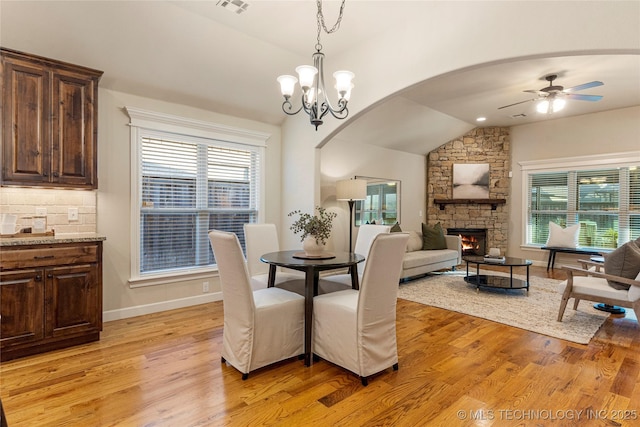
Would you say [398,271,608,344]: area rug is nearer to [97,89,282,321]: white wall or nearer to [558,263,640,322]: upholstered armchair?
[558,263,640,322]: upholstered armchair

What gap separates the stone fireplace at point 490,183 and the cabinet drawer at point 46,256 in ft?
22.7

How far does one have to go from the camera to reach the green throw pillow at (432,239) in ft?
20.8

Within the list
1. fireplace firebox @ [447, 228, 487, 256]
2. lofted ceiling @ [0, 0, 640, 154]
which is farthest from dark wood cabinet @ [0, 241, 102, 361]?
fireplace firebox @ [447, 228, 487, 256]

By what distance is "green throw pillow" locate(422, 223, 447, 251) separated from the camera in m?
6.35

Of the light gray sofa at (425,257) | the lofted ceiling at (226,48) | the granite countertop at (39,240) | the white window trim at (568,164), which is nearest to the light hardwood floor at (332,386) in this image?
the granite countertop at (39,240)

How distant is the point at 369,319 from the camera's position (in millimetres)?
2375

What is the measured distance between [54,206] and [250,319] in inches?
95.4

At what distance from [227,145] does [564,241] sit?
21.7ft

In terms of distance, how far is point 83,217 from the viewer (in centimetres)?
345

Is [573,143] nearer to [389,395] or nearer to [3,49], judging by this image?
[389,395]

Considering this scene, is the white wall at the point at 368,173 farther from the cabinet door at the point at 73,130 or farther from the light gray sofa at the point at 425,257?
the cabinet door at the point at 73,130

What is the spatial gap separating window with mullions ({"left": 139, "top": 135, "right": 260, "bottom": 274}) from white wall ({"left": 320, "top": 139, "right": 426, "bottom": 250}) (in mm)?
1480

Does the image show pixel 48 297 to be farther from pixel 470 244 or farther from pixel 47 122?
pixel 470 244

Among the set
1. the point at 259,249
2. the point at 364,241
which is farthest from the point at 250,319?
the point at 364,241
